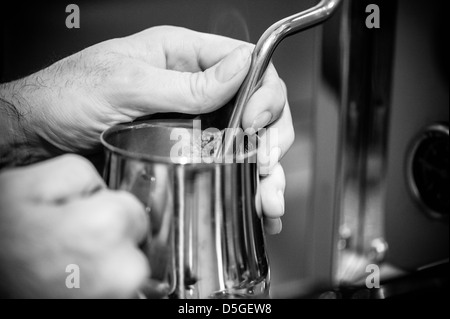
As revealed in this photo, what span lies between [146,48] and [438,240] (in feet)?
1.59

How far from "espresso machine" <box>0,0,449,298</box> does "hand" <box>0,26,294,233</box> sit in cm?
8

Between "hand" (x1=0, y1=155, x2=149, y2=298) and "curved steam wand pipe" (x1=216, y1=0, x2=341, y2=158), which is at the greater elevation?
"curved steam wand pipe" (x1=216, y1=0, x2=341, y2=158)

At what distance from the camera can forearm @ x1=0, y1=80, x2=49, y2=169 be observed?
2.02 ft

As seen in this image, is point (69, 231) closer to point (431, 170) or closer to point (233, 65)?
point (233, 65)

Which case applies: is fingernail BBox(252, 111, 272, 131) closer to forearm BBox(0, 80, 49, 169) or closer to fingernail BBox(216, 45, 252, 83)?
fingernail BBox(216, 45, 252, 83)

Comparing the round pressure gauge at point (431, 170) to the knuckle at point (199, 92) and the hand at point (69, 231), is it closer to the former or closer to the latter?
the knuckle at point (199, 92)

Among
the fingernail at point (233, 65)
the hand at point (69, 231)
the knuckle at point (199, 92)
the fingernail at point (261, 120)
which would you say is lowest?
the hand at point (69, 231)

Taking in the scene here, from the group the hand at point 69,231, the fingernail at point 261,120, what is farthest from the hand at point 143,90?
the hand at point 69,231

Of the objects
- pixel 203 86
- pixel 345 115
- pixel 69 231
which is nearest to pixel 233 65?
pixel 203 86

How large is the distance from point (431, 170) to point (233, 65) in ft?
1.30

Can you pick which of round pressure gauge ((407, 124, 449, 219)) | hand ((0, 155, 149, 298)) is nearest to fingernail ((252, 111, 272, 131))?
hand ((0, 155, 149, 298))

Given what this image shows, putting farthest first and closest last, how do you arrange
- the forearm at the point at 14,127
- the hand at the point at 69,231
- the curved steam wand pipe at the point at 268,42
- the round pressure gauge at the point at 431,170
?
the round pressure gauge at the point at 431,170
the forearm at the point at 14,127
the curved steam wand pipe at the point at 268,42
the hand at the point at 69,231

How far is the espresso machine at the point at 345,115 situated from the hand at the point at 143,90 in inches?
3.1

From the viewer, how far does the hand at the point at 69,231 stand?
1.08ft
